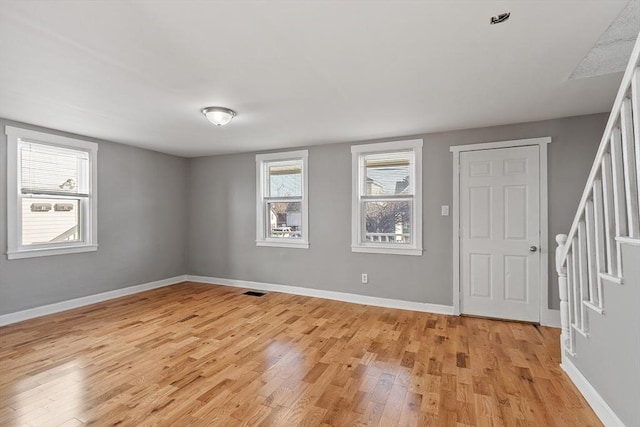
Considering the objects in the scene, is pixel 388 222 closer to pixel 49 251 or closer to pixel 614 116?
pixel 614 116

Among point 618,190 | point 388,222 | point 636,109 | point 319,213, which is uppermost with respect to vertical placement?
point 636,109

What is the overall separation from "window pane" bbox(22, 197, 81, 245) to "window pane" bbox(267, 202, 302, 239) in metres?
2.78

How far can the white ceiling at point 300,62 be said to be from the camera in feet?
5.65

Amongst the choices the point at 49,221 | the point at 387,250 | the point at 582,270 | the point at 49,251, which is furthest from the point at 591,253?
the point at 49,221

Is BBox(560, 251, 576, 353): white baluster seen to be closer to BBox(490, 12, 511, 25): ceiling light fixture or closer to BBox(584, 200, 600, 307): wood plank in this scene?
BBox(584, 200, 600, 307): wood plank

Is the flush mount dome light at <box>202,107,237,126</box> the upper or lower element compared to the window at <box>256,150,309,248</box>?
upper

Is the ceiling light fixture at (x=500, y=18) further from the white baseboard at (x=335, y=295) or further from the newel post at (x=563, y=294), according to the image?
the white baseboard at (x=335, y=295)

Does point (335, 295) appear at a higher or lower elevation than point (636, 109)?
lower

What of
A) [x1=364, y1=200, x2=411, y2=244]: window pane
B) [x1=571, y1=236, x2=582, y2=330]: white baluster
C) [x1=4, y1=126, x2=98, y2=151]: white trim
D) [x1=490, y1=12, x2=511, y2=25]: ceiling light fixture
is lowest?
[x1=571, y1=236, x2=582, y2=330]: white baluster

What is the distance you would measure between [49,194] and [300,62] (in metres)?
3.89

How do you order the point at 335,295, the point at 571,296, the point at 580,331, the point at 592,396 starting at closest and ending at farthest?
the point at 592,396, the point at 580,331, the point at 571,296, the point at 335,295

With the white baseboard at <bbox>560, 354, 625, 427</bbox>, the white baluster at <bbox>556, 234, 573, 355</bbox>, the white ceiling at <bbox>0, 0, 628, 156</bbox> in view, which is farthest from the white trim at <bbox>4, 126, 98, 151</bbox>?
the white baseboard at <bbox>560, 354, 625, 427</bbox>

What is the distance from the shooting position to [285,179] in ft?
17.1

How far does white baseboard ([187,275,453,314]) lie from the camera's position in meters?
4.12
